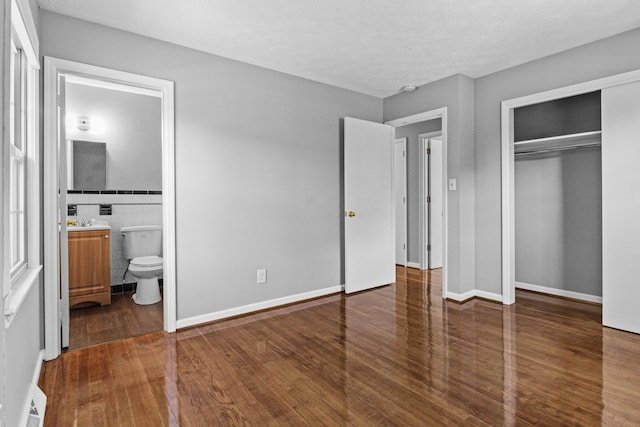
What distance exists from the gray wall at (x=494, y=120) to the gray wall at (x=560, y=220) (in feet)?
2.11

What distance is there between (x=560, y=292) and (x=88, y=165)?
5.49 m

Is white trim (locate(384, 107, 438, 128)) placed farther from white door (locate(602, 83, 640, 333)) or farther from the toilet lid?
the toilet lid

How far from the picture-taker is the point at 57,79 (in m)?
2.53

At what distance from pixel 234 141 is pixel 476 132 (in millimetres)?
2613

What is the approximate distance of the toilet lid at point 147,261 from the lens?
373 centimetres

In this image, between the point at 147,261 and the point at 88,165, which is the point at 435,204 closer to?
the point at 147,261

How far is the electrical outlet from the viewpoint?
3517 millimetres

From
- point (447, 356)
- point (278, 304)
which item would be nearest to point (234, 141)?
point (278, 304)

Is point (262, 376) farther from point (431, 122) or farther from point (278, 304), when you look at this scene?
point (431, 122)

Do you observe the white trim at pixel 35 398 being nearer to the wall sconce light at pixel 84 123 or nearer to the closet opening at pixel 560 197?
the wall sconce light at pixel 84 123

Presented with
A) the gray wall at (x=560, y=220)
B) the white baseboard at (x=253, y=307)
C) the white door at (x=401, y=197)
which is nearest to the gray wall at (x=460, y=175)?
the gray wall at (x=560, y=220)

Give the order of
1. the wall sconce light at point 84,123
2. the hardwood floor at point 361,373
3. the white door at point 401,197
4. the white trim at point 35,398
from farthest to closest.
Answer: the white door at point 401,197
the wall sconce light at point 84,123
the hardwood floor at point 361,373
the white trim at point 35,398

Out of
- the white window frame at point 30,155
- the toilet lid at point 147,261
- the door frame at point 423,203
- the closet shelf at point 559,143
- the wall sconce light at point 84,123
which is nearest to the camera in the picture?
the white window frame at point 30,155

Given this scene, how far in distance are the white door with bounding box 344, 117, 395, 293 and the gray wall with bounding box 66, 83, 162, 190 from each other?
8.02ft
